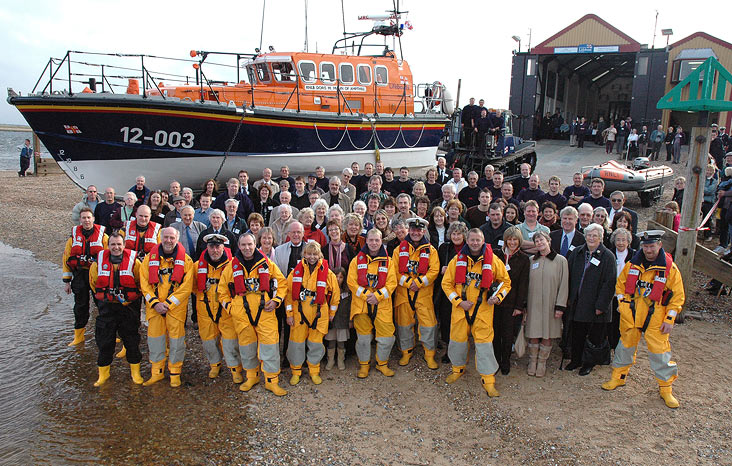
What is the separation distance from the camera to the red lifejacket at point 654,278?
409 centimetres

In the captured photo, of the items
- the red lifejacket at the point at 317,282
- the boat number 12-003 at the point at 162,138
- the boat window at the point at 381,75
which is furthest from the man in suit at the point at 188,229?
the boat window at the point at 381,75

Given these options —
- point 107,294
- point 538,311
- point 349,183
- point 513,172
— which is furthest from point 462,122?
point 107,294

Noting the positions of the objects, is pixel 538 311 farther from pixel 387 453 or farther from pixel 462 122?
pixel 462 122

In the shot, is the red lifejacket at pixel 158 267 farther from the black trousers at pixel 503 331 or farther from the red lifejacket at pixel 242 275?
the black trousers at pixel 503 331

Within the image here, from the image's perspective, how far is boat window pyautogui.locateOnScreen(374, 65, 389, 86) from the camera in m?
11.6

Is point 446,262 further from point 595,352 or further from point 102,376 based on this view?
point 102,376

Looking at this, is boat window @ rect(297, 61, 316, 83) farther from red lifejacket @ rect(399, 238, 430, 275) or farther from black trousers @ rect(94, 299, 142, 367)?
black trousers @ rect(94, 299, 142, 367)

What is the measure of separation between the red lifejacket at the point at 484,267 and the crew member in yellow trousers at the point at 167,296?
2.38 m

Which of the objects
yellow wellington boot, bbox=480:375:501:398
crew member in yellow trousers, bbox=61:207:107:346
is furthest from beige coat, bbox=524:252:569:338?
crew member in yellow trousers, bbox=61:207:107:346

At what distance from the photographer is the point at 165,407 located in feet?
13.5

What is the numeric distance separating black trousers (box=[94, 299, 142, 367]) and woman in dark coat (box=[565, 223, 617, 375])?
4010mm

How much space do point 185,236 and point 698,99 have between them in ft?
18.5

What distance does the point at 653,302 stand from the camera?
4.17m

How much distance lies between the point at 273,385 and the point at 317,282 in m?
0.98
